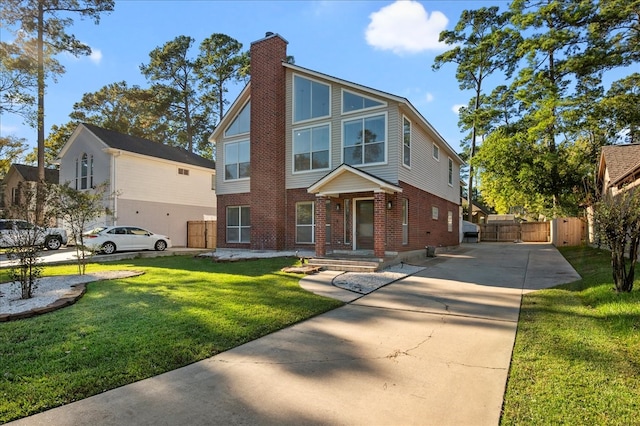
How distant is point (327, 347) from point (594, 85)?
2826 cm

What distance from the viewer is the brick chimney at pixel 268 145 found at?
51.1 feet

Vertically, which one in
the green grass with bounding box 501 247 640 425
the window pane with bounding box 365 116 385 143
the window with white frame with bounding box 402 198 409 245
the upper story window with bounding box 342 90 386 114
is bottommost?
the green grass with bounding box 501 247 640 425

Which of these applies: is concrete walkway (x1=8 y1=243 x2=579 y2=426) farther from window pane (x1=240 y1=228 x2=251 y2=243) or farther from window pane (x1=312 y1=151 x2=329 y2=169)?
window pane (x1=240 y1=228 x2=251 y2=243)

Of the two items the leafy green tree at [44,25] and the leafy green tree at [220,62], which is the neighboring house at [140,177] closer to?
the leafy green tree at [44,25]

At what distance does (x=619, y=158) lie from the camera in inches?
688

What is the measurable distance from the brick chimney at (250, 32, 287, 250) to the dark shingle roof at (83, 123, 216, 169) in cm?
980

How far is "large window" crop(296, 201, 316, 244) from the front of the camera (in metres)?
15.2

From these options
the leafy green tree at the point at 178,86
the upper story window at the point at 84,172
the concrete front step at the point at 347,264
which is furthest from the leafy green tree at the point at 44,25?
the concrete front step at the point at 347,264

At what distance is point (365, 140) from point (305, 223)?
4292 mm

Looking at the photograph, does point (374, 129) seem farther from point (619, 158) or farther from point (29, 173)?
point (29, 173)

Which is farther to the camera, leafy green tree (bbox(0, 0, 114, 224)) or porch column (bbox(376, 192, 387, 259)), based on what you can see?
leafy green tree (bbox(0, 0, 114, 224))

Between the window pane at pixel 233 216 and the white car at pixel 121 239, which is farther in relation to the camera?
the window pane at pixel 233 216

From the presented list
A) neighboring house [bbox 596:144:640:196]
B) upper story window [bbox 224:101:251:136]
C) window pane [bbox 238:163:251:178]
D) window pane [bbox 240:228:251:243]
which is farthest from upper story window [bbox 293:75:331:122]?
neighboring house [bbox 596:144:640:196]

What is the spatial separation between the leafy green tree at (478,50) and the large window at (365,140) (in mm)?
18747
